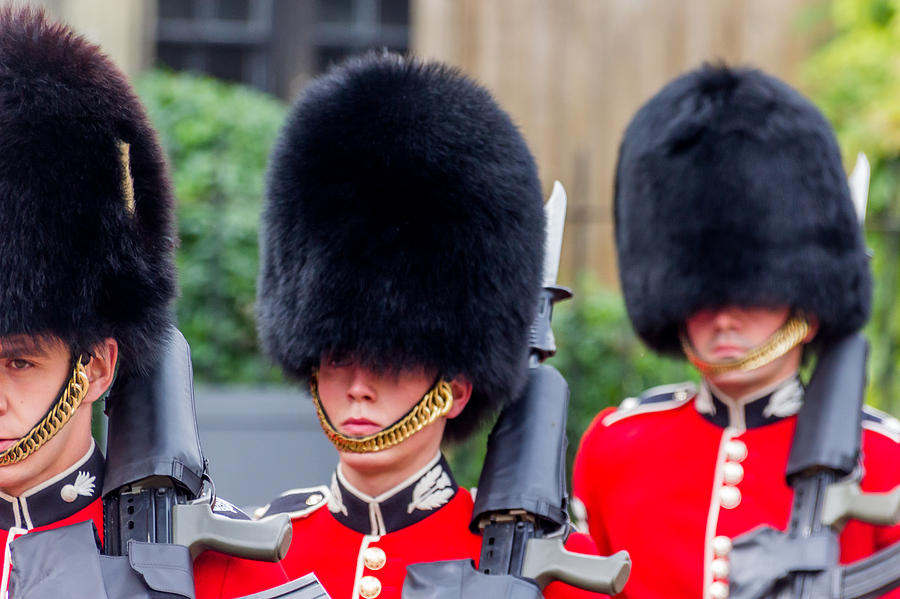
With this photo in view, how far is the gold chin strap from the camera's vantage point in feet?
8.20

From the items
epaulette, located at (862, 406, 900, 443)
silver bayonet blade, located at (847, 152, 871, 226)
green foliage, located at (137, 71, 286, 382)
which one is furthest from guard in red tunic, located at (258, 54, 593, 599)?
green foliage, located at (137, 71, 286, 382)

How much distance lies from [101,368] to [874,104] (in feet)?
16.1

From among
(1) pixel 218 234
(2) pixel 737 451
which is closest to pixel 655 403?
(2) pixel 737 451

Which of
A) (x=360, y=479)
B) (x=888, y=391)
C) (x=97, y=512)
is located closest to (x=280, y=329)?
(x=360, y=479)

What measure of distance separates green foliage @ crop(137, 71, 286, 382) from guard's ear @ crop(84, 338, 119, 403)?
8.68 ft

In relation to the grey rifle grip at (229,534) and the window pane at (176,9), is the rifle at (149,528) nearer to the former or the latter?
the grey rifle grip at (229,534)

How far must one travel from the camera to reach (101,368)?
2385 millimetres

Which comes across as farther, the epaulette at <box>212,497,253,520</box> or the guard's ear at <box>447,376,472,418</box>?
the guard's ear at <box>447,376,472,418</box>

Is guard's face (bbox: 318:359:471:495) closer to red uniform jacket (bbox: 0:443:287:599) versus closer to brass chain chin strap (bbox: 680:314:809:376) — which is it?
red uniform jacket (bbox: 0:443:287:599)

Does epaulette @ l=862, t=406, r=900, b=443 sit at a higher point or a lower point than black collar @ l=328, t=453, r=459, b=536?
higher

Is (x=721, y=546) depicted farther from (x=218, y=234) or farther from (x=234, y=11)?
(x=234, y=11)

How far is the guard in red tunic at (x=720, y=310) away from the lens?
9.93ft

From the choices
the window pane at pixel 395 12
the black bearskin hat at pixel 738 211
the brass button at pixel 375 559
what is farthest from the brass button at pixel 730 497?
the window pane at pixel 395 12

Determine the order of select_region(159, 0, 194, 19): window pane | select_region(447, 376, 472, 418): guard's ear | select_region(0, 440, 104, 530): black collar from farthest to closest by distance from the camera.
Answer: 1. select_region(159, 0, 194, 19): window pane
2. select_region(447, 376, 472, 418): guard's ear
3. select_region(0, 440, 104, 530): black collar
